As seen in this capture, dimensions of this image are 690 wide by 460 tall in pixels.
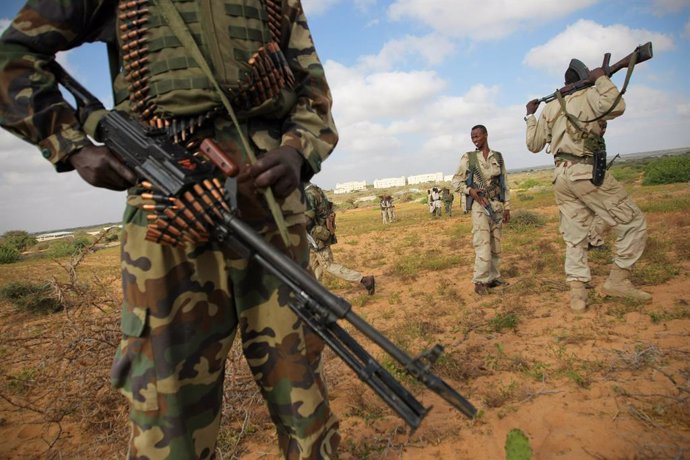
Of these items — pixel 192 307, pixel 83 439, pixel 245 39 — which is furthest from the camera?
pixel 83 439

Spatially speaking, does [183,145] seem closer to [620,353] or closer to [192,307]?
[192,307]

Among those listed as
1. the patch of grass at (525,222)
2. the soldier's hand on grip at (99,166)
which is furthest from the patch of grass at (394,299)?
the patch of grass at (525,222)

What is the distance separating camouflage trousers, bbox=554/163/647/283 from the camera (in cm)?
435

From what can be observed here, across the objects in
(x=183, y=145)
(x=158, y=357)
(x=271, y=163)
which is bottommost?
(x=158, y=357)

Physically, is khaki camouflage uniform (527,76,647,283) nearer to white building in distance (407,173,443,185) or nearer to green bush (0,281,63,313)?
green bush (0,281,63,313)

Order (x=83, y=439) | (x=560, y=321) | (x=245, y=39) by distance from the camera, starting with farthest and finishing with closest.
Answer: (x=560, y=321), (x=83, y=439), (x=245, y=39)

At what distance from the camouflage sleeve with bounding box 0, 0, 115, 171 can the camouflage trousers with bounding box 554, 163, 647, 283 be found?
473cm

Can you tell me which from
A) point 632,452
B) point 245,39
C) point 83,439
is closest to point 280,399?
point 245,39

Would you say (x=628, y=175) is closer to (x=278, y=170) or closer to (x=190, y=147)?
(x=278, y=170)

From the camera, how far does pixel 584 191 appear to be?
14.5 ft

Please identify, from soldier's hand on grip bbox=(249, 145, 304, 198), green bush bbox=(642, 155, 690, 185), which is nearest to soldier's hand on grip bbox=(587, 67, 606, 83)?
soldier's hand on grip bbox=(249, 145, 304, 198)

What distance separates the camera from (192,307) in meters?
1.45

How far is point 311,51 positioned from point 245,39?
35 centimetres

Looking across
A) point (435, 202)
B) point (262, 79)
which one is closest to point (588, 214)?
point (262, 79)
